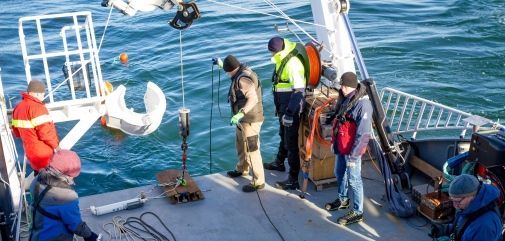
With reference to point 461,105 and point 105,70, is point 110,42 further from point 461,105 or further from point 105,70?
point 461,105

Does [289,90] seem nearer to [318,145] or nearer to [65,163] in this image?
[318,145]

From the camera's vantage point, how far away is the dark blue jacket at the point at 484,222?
4.46 meters

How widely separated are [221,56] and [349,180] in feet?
40.8

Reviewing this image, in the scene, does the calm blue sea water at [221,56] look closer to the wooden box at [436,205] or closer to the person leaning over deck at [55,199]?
the wooden box at [436,205]

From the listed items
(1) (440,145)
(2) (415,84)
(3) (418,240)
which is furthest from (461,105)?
(3) (418,240)

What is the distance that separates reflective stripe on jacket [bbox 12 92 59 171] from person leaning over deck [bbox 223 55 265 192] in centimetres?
224

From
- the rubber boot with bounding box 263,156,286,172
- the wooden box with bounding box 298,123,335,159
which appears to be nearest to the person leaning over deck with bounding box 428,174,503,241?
the wooden box with bounding box 298,123,335,159

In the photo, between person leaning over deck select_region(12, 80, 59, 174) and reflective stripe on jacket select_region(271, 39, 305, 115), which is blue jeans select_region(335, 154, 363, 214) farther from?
person leaning over deck select_region(12, 80, 59, 174)

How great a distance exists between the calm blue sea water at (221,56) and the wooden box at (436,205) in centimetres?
552

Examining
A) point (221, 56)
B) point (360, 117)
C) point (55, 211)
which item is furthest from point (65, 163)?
point (221, 56)

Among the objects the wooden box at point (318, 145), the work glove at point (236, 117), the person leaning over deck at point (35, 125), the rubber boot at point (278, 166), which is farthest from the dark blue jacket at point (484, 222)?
the person leaning over deck at point (35, 125)

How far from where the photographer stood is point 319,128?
7.44 meters

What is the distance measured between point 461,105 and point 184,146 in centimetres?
1029

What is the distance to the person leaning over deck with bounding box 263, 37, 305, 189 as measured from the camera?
737 centimetres
